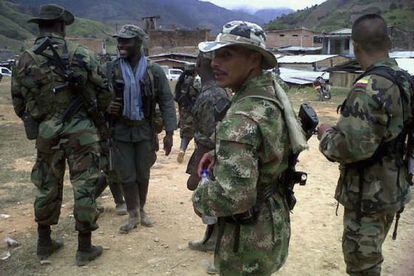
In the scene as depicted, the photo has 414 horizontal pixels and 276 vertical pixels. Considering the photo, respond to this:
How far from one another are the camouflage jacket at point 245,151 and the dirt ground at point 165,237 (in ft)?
6.62

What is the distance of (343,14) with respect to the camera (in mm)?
91188

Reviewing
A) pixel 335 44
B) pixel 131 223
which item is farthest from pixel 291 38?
pixel 131 223

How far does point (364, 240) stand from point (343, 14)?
9504 centimetres

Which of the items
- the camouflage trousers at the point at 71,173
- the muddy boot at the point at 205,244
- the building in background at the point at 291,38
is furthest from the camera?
the building in background at the point at 291,38


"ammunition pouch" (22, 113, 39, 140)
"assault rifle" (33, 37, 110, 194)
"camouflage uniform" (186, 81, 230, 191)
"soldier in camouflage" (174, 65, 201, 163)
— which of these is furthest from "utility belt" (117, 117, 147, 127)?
"soldier in camouflage" (174, 65, 201, 163)

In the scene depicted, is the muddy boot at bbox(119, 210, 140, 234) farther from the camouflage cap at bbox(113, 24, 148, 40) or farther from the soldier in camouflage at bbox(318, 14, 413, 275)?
the soldier in camouflage at bbox(318, 14, 413, 275)

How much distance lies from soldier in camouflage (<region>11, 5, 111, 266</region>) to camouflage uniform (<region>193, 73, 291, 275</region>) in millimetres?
1974

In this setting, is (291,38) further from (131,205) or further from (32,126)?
(32,126)

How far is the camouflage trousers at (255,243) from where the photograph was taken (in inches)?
87.4

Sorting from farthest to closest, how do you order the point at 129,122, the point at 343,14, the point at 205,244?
the point at 343,14 → the point at 129,122 → the point at 205,244

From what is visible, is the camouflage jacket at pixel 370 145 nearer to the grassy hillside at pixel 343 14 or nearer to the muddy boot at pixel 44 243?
the muddy boot at pixel 44 243

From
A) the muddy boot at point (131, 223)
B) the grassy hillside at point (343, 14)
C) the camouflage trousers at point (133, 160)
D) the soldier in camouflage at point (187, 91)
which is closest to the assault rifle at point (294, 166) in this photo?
the camouflage trousers at point (133, 160)

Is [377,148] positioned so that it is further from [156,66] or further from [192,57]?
[192,57]

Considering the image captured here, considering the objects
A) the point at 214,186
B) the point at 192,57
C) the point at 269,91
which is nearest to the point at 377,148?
the point at 269,91
